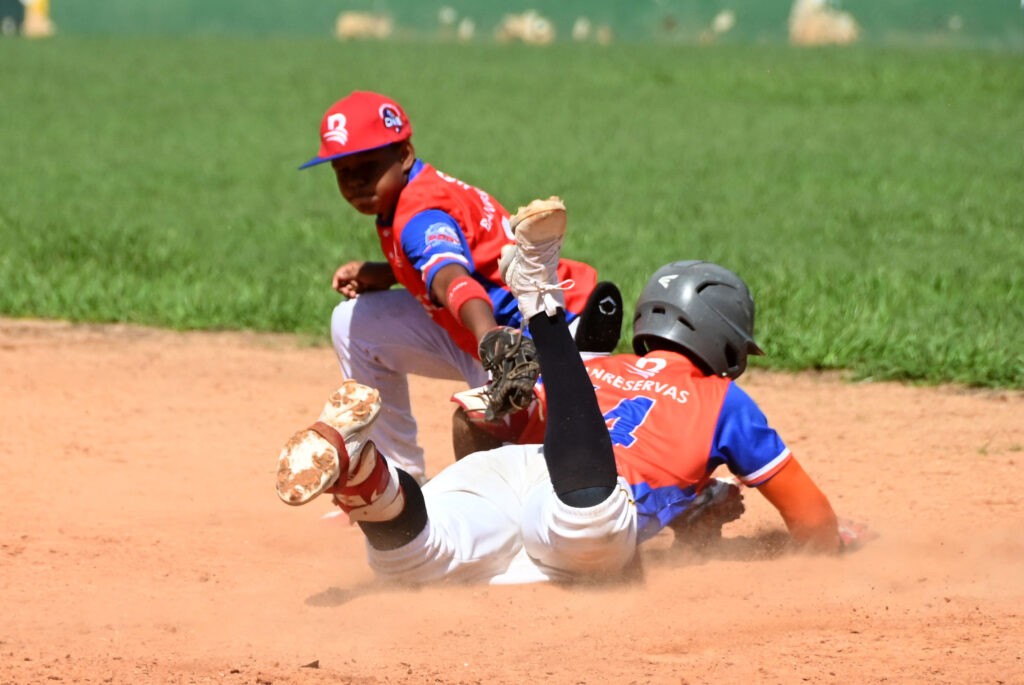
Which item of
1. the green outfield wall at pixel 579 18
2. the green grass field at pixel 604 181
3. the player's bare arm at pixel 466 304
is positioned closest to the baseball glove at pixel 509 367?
the player's bare arm at pixel 466 304

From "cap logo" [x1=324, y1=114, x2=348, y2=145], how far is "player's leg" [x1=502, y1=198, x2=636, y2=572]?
1.13 meters

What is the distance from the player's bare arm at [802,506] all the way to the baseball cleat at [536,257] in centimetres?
90

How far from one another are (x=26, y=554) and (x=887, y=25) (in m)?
30.1

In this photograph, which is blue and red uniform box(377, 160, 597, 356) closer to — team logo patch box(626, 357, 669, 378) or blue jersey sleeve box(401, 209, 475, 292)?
blue jersey sleeve box(401, 209, 475, 292)

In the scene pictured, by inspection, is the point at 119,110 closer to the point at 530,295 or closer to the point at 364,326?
the point at 364,326

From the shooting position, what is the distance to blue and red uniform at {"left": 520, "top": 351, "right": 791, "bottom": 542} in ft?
Answer: 13.2

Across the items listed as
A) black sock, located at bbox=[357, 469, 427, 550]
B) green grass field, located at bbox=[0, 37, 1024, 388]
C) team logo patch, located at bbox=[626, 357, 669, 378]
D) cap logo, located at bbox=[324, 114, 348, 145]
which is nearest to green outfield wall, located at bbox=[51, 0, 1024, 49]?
green grass field, located at bbox=[0, 37, 1024, 388]

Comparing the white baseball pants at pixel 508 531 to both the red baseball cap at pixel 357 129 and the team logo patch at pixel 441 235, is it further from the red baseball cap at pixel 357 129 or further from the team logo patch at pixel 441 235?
the red baseball cap at pixel 357 129

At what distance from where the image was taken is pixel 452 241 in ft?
14.3

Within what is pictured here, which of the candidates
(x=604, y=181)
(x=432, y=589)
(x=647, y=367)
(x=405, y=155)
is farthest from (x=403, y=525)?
(x=604, y=181)

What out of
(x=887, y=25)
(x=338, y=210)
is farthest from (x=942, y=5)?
(x=338, y=210)

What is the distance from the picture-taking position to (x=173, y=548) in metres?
4.36

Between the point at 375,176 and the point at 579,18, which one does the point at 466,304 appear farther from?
the point at 579,18

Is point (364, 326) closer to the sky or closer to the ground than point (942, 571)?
closer to the sky
